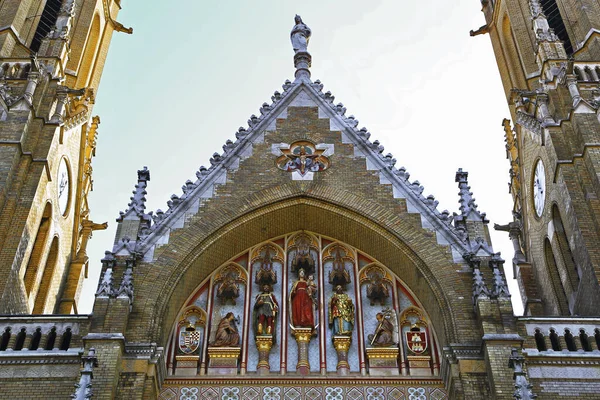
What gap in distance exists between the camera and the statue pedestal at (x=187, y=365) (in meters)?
18.9

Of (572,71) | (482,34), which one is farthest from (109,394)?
(482,34)

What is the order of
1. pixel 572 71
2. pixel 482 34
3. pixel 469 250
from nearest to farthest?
pixel 469 250, pixel 572 71, pixel 482 34

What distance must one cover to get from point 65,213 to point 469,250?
12151mm

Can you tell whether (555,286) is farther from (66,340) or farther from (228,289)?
(66,340)

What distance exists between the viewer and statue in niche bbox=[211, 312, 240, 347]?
19.4 m

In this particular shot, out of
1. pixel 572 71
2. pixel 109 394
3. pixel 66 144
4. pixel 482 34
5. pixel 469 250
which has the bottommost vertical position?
pixel 109 394

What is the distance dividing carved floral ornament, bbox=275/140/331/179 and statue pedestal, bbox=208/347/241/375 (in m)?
4.94

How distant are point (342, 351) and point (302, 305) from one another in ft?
4.84

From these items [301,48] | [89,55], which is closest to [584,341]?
[301,48]

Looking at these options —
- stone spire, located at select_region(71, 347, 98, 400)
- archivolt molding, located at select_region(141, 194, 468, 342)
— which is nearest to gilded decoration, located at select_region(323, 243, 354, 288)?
archivolt molding, located at select_region(141, 194, 468, 342)

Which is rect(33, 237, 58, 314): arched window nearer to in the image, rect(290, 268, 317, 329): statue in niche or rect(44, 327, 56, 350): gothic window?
rect(44, 327, 56, 350): gothic window

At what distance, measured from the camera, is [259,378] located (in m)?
18.6

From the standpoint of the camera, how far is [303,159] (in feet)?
73.7

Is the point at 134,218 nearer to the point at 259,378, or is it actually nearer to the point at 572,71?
the point at 259,378
